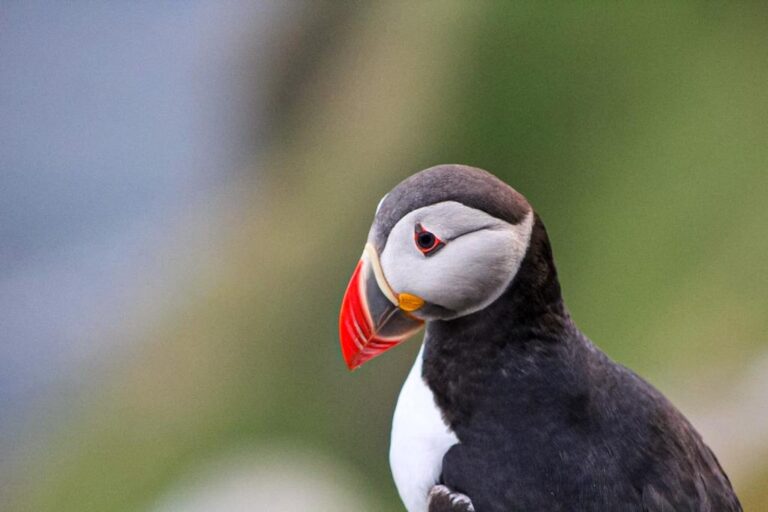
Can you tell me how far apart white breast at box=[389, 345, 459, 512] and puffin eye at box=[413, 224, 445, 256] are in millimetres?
238

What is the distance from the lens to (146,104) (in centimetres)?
509

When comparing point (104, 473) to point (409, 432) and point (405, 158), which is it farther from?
point (409, 432)

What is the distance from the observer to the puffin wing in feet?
4.45

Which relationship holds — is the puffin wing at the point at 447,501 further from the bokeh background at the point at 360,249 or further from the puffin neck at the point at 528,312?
the bokeh background at the point at 360,249

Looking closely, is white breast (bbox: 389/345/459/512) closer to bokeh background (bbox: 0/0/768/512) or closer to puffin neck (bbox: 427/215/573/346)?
puffin neck (bbox: 427/215/573/346)

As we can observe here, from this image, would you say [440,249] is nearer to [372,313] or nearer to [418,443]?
[372,313]

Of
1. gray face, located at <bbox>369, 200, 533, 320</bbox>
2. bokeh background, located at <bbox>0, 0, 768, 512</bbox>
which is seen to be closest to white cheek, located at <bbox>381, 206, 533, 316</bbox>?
gray face, located at <bbox>369, 200, 533, 320</bbox>

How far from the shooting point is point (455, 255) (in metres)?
1.35

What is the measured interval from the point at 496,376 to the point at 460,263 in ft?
0.59

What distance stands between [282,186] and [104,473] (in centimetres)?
113

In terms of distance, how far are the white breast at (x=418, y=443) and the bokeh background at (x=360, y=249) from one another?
1.12 meters

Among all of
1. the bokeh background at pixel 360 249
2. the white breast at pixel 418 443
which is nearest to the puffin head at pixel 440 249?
the white breast at pixel 418 443

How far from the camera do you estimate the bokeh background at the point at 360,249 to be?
285 cm

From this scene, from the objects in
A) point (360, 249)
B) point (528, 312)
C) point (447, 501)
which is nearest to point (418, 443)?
point (447, 501)
